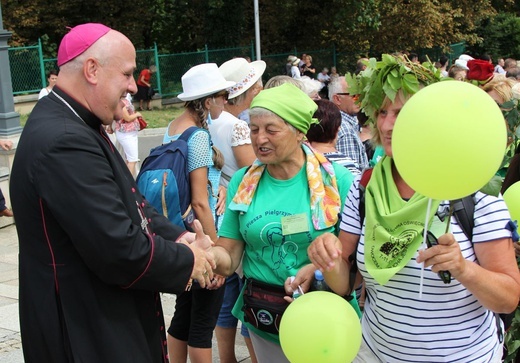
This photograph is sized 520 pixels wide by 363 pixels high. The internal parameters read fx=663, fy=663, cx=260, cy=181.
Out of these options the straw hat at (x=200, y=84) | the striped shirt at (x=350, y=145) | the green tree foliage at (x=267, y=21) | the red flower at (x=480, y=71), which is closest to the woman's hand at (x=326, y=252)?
the red flower at (x=480, y=71)

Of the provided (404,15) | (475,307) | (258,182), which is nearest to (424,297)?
(475,307)

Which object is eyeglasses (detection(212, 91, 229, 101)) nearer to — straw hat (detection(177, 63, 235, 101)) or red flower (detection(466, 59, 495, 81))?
straw hat (detection(177, 63, 235, 101))

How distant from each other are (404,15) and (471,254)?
94.0 feet

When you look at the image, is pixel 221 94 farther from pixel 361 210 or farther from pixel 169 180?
pixel 361 210

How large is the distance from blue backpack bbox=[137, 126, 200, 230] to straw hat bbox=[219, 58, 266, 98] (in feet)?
4.46

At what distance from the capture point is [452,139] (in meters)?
2.02

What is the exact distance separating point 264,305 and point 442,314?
1042 mm

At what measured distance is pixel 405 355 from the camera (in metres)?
2.54

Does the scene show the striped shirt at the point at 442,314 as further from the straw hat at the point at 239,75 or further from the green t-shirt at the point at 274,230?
the straw hat at the point at 239,75

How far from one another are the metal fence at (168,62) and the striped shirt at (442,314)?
2003 centimetres

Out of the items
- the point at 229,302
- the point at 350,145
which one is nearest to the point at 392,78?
the point at 229,302

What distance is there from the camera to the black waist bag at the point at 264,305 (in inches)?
126

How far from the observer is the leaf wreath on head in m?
2.60

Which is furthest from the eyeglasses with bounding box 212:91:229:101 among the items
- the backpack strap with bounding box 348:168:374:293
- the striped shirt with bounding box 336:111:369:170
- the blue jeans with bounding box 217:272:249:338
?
the backpack strap with bounding box 348:168:374:293
